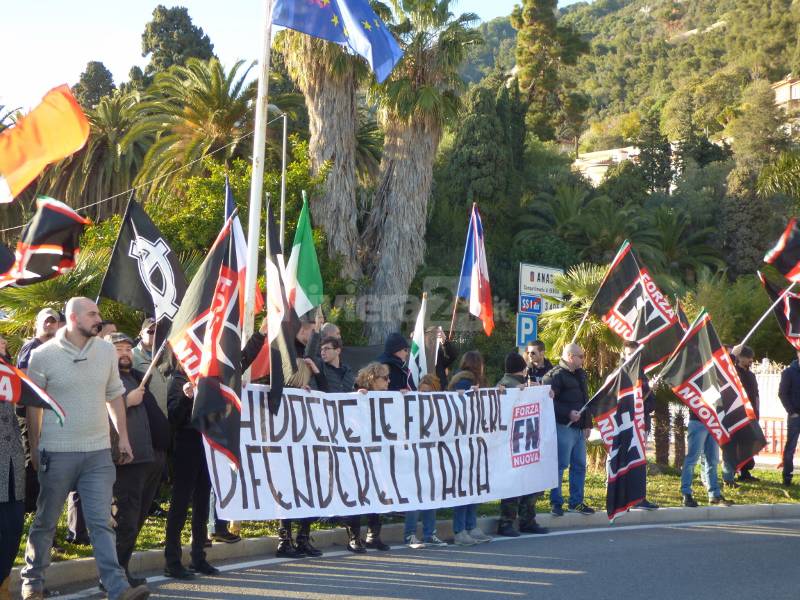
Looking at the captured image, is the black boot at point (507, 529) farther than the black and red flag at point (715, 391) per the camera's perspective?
No

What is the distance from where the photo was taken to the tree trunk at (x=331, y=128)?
30.7 meters

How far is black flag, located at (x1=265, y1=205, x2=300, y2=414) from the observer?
7992mm

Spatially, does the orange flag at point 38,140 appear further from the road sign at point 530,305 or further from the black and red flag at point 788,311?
the road sign at point 530,305

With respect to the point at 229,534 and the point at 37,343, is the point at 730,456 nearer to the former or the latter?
the point at 229,534

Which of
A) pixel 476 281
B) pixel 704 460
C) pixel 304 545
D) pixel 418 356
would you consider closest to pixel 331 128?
pixel 476 281

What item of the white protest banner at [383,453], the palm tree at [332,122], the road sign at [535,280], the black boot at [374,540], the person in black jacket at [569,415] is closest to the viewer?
the white protest banner at [383,453]

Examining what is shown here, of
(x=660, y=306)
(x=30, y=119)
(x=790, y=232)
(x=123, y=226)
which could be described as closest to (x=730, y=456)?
(x=660, y=306)

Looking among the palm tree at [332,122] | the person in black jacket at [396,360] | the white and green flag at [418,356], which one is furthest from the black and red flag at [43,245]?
the palm tree at [332,122]

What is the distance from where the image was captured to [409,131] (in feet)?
107

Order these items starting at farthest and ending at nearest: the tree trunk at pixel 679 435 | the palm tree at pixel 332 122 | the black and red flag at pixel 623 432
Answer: the palm tree at pixel 332 122 → the tree trunk at pixel 679 435 → the black and red flag at pixel 623 432

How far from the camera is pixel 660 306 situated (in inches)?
456

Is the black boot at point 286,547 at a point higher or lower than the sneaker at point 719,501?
lower

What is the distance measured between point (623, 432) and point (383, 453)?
274cm

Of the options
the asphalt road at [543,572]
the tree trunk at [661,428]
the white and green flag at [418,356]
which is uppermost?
the white and green flag at [418,356]
